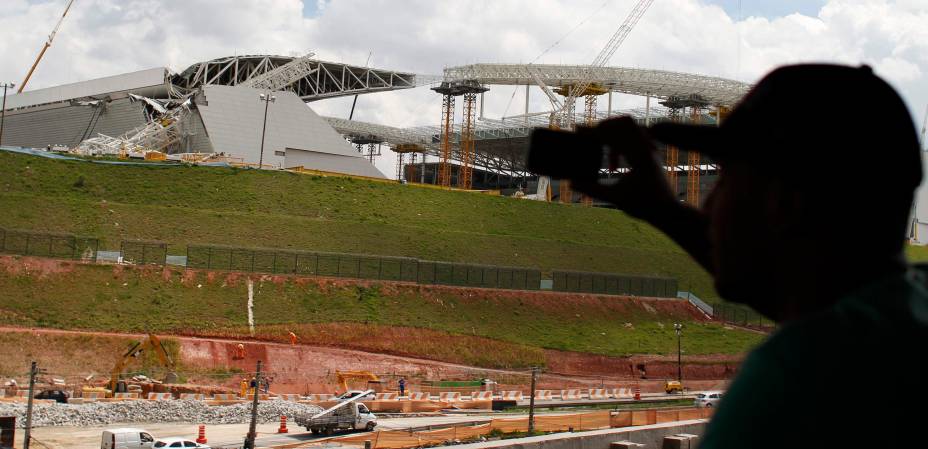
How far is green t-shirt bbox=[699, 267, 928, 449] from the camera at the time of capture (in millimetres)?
1844

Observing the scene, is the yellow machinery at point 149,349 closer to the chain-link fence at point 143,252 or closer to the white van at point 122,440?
the chain-link fence at point 143,252

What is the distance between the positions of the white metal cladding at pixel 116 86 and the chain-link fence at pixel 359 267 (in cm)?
4446

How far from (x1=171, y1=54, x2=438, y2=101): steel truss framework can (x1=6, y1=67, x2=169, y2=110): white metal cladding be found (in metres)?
2.26

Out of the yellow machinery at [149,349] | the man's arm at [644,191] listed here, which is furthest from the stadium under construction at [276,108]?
the man's arm at [644,191]

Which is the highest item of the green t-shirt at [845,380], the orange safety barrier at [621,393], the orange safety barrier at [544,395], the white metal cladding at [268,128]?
the white metal cladding at [268,128]

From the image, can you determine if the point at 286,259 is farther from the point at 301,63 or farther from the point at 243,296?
the point at 301,63

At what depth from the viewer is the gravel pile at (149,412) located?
39.2 metres

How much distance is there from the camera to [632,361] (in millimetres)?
67188

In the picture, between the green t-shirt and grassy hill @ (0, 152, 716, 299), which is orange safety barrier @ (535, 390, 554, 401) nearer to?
grassy hill @ (0, 152, 716, 299)

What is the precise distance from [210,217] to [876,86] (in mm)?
76026

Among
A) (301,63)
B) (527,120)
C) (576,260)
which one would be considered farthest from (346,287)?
(527,120)

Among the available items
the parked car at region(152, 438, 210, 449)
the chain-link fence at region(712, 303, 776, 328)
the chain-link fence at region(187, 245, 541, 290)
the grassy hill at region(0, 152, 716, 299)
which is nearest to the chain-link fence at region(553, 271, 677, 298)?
the chain-link fence at region(187, 245, 541, 290)

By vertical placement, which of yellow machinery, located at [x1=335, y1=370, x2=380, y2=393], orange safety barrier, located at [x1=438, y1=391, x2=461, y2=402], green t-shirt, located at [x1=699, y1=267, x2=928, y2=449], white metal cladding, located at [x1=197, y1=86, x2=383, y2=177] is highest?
white metal cladding, located at [x1=197, y1=86, x2=383, y2=177]

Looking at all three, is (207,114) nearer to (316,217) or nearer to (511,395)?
(316,217)
